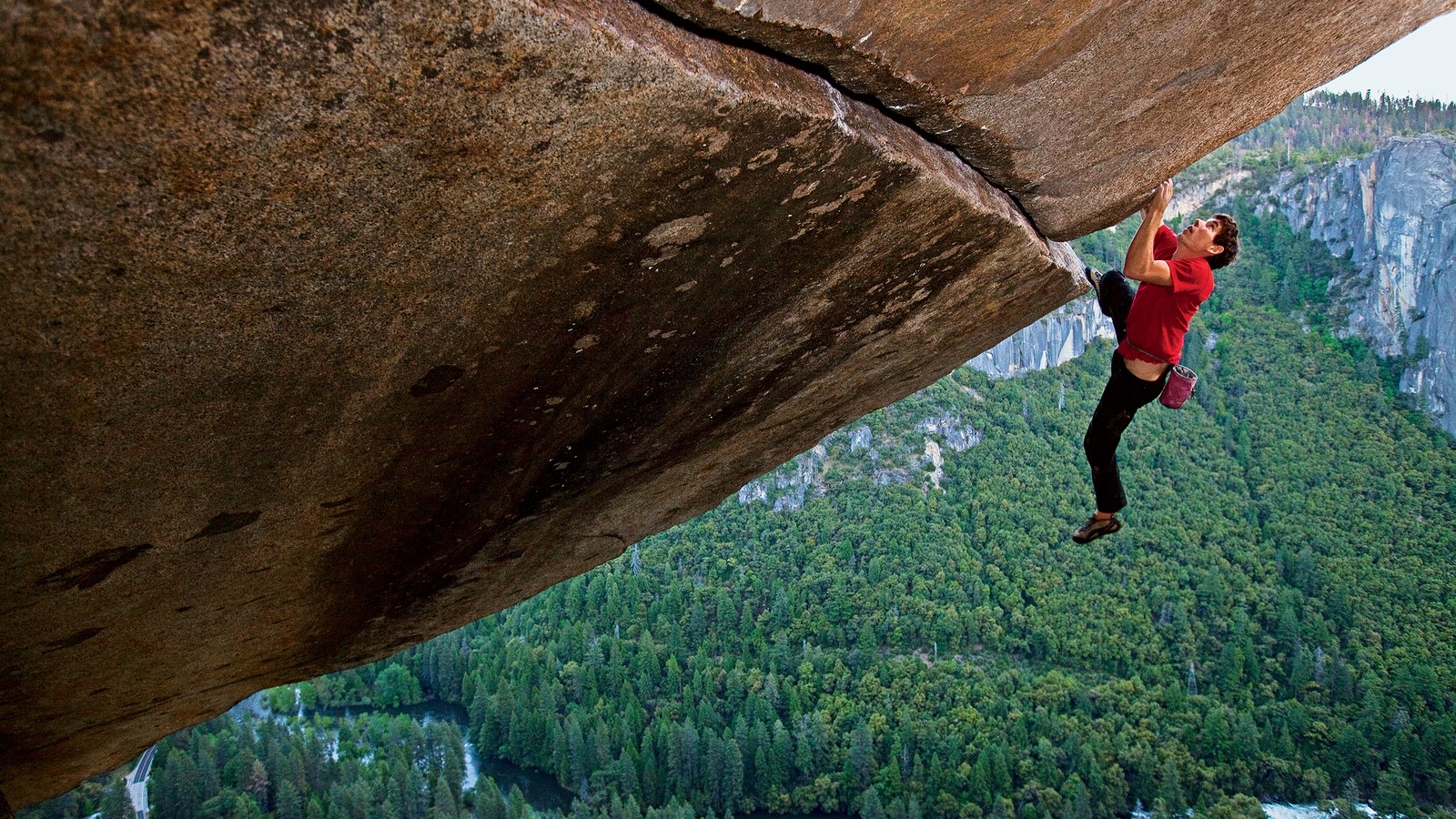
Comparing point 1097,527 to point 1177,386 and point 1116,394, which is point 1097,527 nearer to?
point 1116,394

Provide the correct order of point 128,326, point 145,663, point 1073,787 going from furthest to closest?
point 1073,787
point 145,663
point 128,326

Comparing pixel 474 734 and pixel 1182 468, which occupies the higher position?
pixel 1182 468

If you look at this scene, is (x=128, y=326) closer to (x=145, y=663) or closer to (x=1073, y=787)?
(x=145, y=663)

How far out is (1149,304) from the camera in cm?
446

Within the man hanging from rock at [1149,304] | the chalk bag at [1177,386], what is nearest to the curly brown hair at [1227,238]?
the man hanging from rock at [1149,304]

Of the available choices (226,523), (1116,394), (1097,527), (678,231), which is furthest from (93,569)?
(1097,527)

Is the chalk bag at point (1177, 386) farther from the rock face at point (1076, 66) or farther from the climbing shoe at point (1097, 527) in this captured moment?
the rock face at point (1076, 66)

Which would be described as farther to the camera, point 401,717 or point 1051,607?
point 1051,607

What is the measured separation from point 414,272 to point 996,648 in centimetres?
5369

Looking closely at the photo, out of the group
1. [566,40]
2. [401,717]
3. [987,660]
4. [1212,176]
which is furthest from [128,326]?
[1212,176]

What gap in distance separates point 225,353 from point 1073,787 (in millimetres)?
40257

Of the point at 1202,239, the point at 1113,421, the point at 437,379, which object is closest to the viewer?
the point at 437,379

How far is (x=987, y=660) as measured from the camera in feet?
169

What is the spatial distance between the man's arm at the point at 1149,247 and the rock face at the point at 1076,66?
0.35ft
